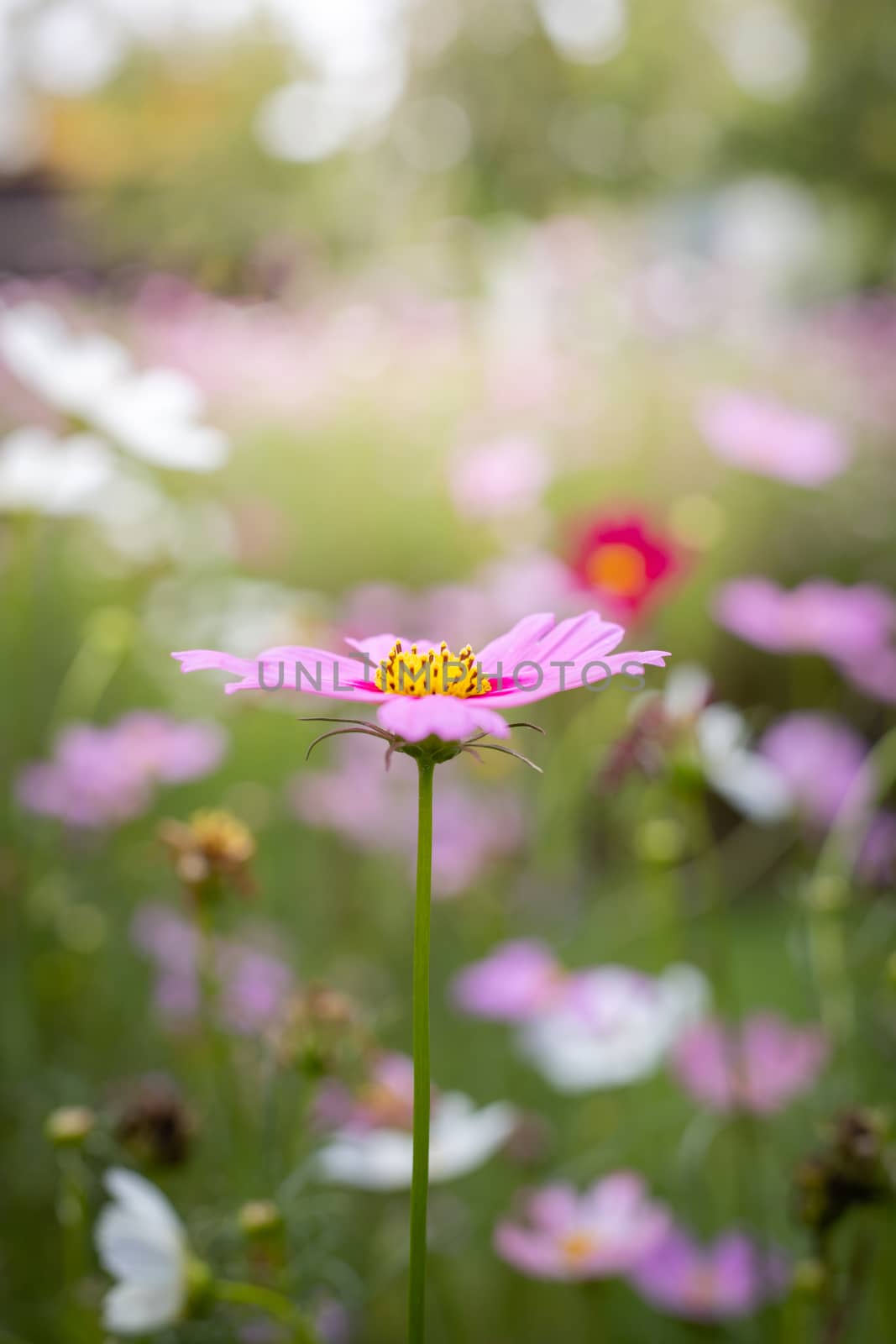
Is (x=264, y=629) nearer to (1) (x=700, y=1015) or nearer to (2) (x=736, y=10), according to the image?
(1) (x=700, y=1015)

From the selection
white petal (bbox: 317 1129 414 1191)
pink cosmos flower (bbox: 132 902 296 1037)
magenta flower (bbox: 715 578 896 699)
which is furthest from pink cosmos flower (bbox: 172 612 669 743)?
pink cosmos flower (bbox: 132 902 296 1037)

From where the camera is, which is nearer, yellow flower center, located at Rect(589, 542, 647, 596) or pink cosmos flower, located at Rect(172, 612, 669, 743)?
pink cosmos flower, located at Rect(172, 612, 669, 743)

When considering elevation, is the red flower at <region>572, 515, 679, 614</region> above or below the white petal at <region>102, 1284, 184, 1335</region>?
above

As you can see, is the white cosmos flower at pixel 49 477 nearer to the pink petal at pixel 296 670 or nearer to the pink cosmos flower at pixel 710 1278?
the pink petal at pixel 296 670

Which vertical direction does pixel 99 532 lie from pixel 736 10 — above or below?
below

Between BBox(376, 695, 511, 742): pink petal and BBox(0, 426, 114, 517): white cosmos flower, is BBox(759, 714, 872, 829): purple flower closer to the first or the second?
BBox(0, 426, 114, 517): white cosmos flower

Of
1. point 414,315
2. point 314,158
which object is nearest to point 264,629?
point 414,315

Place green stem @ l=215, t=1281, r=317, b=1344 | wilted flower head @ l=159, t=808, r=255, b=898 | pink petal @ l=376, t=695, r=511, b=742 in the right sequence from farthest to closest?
wilted flower head @ l=159, t=808, r=255, b=898 < green stem @ l=215, t=1281, r=317, b=1344 < pink petal @ l=376, t=695, r=511, b=742

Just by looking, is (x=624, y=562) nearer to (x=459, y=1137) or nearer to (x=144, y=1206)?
(x=459, y=1137)
